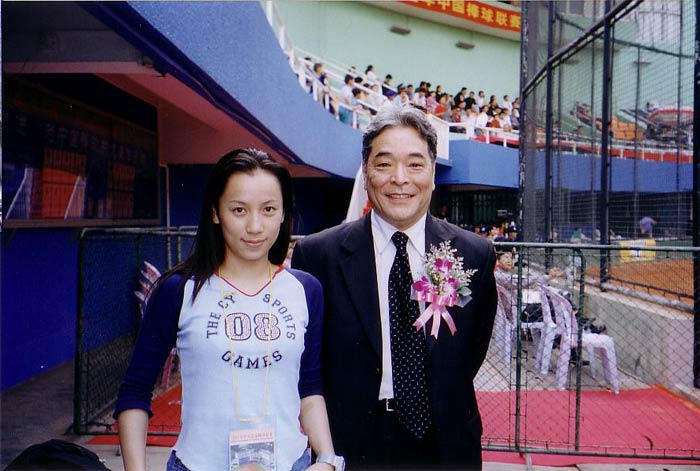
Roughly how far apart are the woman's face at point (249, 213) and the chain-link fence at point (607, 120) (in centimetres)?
534

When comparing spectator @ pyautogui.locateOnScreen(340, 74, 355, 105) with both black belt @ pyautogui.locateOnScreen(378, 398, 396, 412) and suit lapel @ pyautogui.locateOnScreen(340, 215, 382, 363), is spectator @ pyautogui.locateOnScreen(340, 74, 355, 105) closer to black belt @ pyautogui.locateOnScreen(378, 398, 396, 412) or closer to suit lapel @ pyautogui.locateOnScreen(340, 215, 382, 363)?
suit lapel @ pyautogui.locateOnScreen(340, 215, 382, 363)

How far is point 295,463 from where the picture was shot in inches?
62.2

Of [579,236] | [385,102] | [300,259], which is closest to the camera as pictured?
[300,259]

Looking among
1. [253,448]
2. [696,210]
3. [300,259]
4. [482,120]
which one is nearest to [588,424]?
[696,210]

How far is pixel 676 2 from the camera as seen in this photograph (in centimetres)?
680

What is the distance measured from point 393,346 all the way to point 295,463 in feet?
1.64

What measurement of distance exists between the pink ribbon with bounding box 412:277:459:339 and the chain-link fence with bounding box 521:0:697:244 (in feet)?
15.8

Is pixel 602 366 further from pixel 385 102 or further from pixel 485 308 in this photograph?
pixel 385 102

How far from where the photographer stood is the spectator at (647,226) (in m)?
7.14

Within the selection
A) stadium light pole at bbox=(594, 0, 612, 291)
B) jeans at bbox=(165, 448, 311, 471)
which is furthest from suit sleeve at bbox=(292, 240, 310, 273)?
stadium light pole at bbox=(594, 0, 612, 291)

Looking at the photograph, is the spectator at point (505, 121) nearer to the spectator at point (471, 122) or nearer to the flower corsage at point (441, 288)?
the spectator at point (471, 122)

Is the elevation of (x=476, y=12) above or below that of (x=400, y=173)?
above

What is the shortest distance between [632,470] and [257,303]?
10.4 feet

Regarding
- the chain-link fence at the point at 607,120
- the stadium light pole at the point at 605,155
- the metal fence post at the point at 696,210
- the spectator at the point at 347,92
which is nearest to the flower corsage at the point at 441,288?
the metal fence post at the point at 696,210
